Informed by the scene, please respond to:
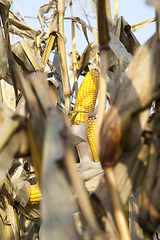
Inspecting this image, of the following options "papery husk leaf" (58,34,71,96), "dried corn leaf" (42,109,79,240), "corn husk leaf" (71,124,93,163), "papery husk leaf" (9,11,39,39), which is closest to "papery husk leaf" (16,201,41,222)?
"corn husk leaf" (71,124,93,163)

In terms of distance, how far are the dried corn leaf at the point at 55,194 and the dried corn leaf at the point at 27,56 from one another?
138cm

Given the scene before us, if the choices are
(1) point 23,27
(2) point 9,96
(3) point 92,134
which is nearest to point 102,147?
(3) point 92,134

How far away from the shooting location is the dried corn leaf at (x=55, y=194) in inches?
11.8

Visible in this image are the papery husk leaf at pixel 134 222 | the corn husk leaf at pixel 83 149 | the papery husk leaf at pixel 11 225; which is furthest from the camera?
the corn husk leaf at pixel 83 149

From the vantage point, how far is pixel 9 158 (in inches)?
16.3

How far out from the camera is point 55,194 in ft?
1.05

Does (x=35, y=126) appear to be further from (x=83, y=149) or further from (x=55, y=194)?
(x=83, y=149)

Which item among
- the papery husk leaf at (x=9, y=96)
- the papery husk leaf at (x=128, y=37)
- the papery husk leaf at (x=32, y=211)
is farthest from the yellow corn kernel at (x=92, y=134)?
the papery husk leaf at (x=9, y=96)

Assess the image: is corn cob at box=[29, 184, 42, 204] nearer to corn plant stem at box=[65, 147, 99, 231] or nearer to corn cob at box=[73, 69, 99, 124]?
corn cob at box=[73, 69, 99, 124]

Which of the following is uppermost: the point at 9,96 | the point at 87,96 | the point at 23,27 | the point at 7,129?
the point at 23,27

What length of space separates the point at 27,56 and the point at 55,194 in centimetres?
150

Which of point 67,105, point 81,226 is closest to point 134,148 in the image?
point 81,226

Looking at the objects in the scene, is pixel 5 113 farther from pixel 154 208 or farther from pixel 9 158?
pixel 154 208

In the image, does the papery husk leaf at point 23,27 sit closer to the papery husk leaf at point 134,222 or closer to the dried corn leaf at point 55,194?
the papery husk leaf at point 134,222
